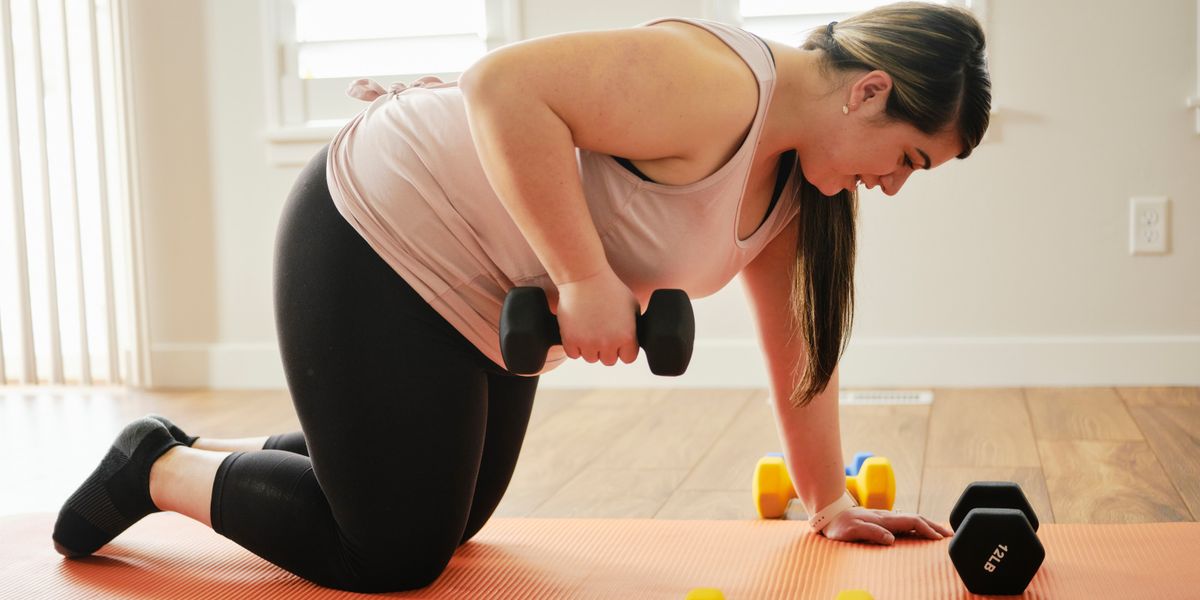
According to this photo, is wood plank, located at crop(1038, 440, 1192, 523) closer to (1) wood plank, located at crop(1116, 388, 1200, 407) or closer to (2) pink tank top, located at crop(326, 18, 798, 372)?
(1) wood plank, located at crop(1116, 388, 1200, 407)

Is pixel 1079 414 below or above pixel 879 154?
below

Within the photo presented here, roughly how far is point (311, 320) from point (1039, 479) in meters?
1.17

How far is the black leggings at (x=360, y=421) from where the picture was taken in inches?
47.1

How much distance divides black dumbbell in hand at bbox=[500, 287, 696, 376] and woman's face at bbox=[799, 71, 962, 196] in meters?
0.21

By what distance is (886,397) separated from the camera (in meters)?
2.56

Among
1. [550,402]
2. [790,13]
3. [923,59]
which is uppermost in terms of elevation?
[790,13]

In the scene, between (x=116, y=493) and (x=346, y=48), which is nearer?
(x=116, y=493)

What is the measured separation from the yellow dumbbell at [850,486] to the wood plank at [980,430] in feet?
1.22

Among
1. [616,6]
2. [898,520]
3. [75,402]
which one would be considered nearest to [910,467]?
[898,520]

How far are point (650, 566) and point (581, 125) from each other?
56 cm

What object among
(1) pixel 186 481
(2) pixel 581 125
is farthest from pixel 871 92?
(1) pixel 186 481

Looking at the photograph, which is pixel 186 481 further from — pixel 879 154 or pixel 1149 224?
pixel 1149 224

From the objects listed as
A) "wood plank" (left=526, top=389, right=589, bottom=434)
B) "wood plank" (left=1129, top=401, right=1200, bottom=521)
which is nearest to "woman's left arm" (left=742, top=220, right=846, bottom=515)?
→ "wood plank" (left=1129, top=401, right=1200, bottom=521)

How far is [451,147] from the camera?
1.18 m
